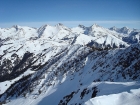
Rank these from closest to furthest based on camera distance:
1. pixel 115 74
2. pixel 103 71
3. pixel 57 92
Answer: pixel 115 74 → pixel 103 71 → pixel 57 92

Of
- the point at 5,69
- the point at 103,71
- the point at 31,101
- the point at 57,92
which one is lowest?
the point at 5,69

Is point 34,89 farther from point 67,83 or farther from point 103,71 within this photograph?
point 103,71

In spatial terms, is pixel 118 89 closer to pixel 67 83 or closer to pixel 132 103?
pixel 132 103

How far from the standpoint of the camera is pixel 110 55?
6512 centimetres

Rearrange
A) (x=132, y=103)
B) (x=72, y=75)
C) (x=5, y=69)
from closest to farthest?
(x=132, y=103) → (x=72, y=75) → (x=5, y=69)

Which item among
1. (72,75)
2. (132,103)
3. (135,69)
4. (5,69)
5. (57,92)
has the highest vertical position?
(132,103)

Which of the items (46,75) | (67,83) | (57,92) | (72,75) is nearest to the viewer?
(57,92)

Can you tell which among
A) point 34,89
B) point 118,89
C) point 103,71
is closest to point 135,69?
point 103,71

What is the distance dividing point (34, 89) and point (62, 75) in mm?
17238

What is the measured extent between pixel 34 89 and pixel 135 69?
5529cm

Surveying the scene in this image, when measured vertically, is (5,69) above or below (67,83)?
below

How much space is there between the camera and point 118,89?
2288cm

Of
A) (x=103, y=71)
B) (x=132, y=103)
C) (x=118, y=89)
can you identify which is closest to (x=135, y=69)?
(x=103, y=71)

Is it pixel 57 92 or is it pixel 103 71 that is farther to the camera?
pixel 57 92
